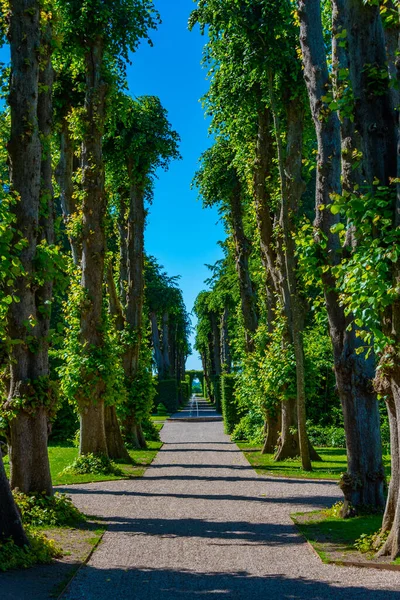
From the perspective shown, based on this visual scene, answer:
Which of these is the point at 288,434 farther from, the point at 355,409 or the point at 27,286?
the point at 27,286

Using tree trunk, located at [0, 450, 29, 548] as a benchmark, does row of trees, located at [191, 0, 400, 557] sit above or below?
above

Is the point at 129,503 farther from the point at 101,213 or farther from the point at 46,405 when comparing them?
the point at 101,213

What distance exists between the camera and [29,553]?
25.7 ft

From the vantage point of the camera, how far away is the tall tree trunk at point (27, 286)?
10.5 meters

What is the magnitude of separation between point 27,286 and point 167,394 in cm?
4598

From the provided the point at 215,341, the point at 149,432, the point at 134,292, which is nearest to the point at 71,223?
the point at 134,292

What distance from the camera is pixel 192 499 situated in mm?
13508

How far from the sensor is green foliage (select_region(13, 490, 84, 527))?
10106 millimetres

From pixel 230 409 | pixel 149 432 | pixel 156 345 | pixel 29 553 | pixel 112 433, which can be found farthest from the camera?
pixel 156 345

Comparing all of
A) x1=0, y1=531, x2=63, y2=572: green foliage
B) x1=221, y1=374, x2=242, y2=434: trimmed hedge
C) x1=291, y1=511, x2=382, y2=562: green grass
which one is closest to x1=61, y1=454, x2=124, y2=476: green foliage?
x1=291, y1=511, x2=382, y2=562: green grass

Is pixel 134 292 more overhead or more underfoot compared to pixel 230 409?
more overhead

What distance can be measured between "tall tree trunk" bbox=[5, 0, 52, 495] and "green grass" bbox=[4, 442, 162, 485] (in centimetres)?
208

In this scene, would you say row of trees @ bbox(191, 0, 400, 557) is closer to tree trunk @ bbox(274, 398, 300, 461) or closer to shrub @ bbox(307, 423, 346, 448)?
tree trunk @ bbox(274, 398, 300, 461)

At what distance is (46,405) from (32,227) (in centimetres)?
245
